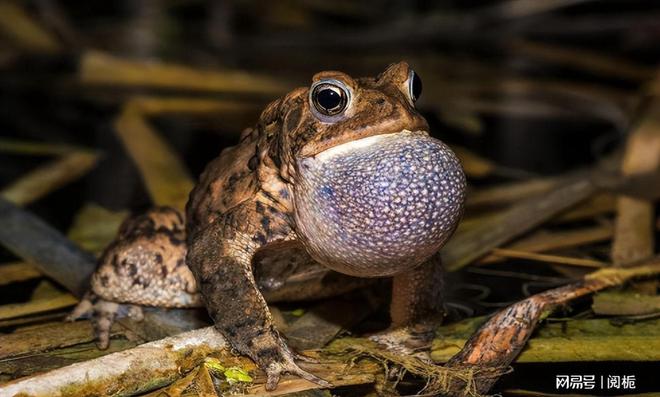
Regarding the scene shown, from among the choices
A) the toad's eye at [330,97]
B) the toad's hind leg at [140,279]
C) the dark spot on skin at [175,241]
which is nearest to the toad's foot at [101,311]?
the toad's hind leg at [140,279]

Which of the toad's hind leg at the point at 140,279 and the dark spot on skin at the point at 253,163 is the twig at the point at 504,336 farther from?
the toad's hind leg at the point at 140,279

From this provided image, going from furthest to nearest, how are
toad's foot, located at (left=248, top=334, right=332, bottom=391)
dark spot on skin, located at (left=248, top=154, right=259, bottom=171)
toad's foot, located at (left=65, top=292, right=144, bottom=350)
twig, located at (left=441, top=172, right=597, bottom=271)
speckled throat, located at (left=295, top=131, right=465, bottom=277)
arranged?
twig, located at (left=441, top=172, right=597, bottom=271) < toad's foot, located at (left=65, top=292, right=144, bottom=350) < dark spot on skin, located at (left=248, top=154, right=259, bottom=171) < toad's foot, located at (left=248, top=334, right=332, bottom=391) < speckled throat, located at (left=295, top=131, right=465, bottom=277)

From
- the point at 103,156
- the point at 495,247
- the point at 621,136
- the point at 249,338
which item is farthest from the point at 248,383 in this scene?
the point at 621,136

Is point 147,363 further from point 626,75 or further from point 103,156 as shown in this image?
point 626,75

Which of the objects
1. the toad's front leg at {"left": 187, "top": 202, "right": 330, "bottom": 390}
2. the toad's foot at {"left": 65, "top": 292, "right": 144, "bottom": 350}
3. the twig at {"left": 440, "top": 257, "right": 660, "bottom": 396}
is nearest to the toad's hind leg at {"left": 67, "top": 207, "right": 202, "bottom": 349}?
the toad's foot at {"left": 65, "top": 292, "right": 144, "bottom": 350}

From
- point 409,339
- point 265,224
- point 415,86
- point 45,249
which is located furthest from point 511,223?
point 45,249

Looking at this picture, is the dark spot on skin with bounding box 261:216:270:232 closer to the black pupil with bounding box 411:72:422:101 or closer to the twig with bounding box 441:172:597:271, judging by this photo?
the black pupil with bounding box 411:72:422:101

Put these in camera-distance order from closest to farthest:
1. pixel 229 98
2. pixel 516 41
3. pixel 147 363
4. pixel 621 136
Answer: pixel 147 363
pixel 621 136
pixel 229 98
pixel 516 41
